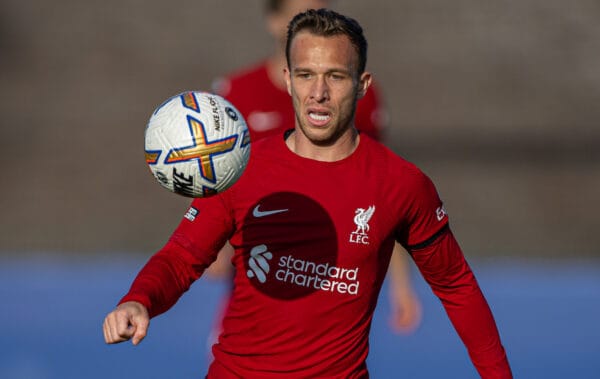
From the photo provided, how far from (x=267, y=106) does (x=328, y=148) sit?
6.36 feet

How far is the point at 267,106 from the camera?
579cm

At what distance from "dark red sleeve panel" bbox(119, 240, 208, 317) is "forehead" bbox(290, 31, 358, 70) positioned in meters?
0.92

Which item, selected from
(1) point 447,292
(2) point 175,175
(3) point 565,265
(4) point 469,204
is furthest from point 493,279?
(2) point 175,175

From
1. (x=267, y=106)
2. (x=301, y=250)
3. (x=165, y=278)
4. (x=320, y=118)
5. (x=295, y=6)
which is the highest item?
(x=295, y=6)

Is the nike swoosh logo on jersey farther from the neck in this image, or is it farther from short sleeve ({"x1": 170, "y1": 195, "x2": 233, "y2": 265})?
the neck

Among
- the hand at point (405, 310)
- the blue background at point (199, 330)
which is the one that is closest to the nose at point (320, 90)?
the hand at point (405, 310)

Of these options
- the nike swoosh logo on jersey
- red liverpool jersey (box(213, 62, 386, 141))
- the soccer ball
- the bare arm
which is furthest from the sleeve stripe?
the bare arm

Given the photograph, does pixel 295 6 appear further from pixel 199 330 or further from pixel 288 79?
pixel 199 330

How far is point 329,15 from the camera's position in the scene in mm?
3895

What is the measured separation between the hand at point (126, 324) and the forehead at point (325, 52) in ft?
4.00

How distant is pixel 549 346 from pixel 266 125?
4454 mm

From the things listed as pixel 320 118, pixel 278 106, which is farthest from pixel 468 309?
pixel 278 106

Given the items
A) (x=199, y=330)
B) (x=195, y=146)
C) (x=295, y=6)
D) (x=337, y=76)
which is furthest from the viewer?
(x=199, y=330)

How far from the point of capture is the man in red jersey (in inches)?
149
